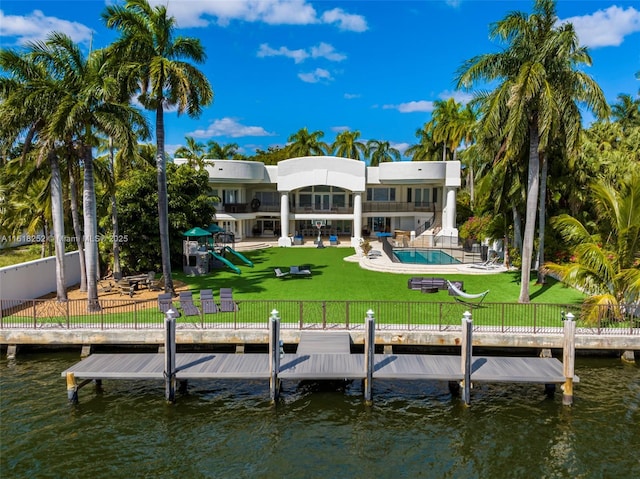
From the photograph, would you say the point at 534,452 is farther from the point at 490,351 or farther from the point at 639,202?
the point at 639,202

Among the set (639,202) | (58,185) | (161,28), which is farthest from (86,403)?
(639,202)

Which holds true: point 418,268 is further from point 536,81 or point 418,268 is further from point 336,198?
point 336,198

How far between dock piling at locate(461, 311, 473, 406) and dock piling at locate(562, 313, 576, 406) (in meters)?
2.58

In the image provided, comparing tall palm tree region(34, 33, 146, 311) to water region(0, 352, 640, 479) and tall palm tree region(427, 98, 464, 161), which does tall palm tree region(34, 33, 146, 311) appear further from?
tall palm tree region(427, 98, 464, 161)

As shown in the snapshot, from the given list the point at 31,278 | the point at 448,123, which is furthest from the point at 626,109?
the point at 31,278

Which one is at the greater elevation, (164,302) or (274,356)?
(164,302)

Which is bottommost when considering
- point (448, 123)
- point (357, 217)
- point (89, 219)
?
point (357, 217)

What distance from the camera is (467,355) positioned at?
1243 centimetres

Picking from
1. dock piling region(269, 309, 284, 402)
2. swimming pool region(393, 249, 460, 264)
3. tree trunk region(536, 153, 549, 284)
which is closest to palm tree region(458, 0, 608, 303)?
tree trunk region(536, 153, 549, 284)

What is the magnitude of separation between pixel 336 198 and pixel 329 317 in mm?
32952

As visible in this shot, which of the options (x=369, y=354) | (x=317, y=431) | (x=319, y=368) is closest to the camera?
(x=317, y=431)

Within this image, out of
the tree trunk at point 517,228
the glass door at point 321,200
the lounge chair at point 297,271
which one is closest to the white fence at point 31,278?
the lounge chair at point 297,271

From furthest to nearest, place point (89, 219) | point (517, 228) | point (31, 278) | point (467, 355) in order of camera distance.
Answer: point (517, 228) → point (31, 278) → point (89, 219) → point (467, 355)

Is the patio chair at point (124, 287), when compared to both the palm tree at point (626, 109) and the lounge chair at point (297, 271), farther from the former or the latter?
the palm tree at point (626, 109)
